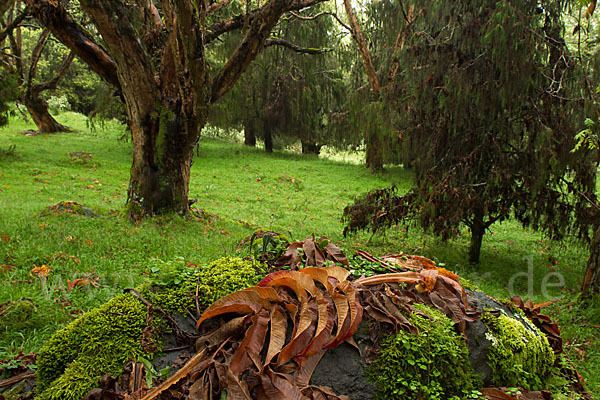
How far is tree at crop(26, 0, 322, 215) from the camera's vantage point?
646 centimetres

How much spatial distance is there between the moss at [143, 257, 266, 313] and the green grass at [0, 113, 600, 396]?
0.96 ft

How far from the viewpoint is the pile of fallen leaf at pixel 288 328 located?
1295 millimetres

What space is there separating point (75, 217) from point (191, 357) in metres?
6.98

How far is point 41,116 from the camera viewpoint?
2138cm

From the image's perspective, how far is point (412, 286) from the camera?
1.74 meters

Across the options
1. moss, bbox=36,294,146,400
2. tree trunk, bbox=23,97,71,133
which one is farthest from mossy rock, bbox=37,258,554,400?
tree trunk, bbox=23,97,71,133

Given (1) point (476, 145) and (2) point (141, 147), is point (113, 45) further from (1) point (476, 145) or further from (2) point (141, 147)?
(1) point (476, 145)

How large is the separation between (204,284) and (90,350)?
18.3 inches

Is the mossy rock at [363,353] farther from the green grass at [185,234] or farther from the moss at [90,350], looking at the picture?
the green grass at [185,234]

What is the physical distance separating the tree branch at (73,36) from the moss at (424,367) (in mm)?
7337

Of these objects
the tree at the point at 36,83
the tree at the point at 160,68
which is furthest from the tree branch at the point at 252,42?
the tree at the point at 36,83

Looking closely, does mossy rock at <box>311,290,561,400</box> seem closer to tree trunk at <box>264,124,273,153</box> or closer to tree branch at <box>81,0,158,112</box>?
tree branch at <box>81,0,158,112</box>

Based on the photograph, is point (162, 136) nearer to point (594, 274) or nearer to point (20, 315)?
point (20, 315)

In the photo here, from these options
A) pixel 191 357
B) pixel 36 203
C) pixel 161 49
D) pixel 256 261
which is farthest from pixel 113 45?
pixel 191 357
